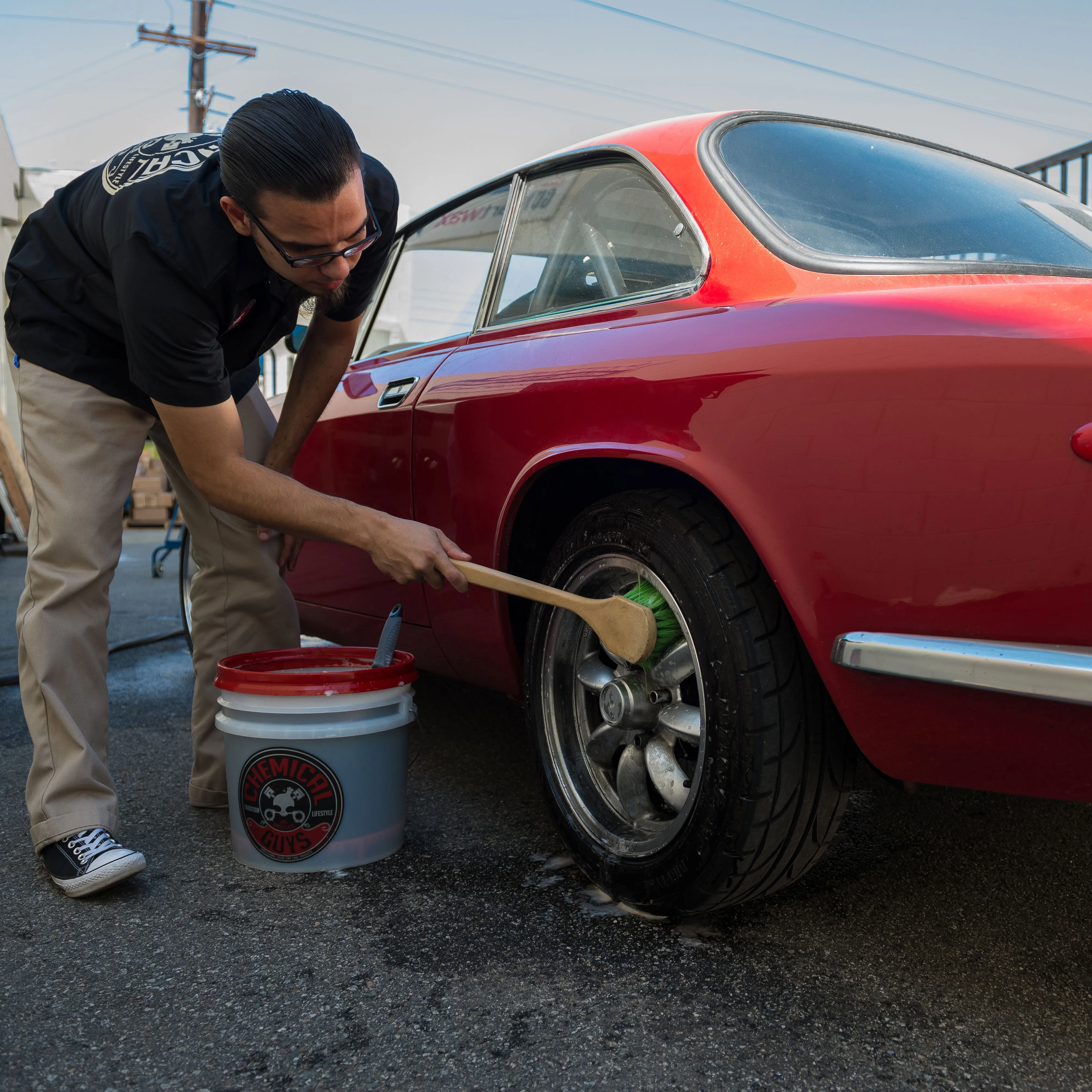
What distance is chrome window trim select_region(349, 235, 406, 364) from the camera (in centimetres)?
331

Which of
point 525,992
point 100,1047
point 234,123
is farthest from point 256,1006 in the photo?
point 234,123

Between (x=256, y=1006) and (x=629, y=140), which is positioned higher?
(x=629, y=140)

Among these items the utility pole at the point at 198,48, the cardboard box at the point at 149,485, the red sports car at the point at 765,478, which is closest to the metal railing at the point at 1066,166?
the red sports car at the point at 765,478

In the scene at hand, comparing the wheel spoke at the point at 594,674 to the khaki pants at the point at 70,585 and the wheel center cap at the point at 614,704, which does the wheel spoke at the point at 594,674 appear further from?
the khaki pants at the point at 70,585

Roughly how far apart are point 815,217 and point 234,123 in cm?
109

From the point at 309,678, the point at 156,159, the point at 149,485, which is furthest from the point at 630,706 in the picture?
the point at 149,485

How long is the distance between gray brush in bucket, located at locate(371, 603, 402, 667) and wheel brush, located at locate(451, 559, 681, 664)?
300 millimetres

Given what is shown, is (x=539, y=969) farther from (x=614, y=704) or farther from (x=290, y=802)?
(x=290, y=802)

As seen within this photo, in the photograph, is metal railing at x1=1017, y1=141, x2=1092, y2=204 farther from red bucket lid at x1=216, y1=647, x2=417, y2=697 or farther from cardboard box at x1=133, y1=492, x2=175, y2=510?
cardboard box at x1=133, y1=492, x2=175, y2=510

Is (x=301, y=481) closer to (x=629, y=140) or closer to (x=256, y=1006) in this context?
(x=629, y=140)

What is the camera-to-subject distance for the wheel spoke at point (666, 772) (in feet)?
6.09

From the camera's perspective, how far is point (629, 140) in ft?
7.00

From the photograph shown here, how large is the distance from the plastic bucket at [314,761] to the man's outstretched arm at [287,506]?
0.25 m

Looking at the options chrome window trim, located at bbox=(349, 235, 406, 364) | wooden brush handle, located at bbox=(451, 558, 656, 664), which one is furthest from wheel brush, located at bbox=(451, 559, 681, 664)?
chrome window trim, located at bbox=(349, 235, 406, 364)
